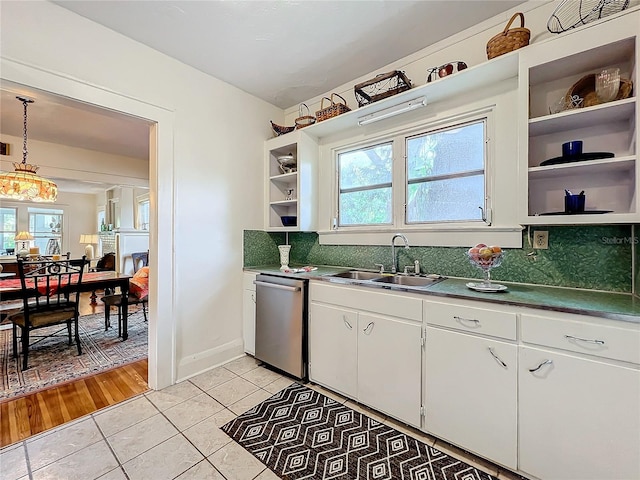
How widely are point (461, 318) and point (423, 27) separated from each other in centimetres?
201

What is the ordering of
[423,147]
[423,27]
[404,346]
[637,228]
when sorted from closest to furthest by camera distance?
[637,228] < [404,346] < [423,27] < [423,147]

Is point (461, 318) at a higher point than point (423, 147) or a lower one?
lower

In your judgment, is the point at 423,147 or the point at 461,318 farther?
the point at 423,147

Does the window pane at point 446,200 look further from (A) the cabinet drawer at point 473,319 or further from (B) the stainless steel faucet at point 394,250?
(A) the cabinet drawer at point 473,319

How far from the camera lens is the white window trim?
6.39 ft

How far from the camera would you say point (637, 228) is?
4.97ft


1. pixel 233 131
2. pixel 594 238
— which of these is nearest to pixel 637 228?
pixel 594 238

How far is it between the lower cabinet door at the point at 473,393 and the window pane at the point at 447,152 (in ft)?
4.18

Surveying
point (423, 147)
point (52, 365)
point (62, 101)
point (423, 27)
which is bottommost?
point (52, 365)

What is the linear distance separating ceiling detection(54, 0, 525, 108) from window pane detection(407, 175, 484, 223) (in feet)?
3.60

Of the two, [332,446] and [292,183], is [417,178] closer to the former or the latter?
[292,183]

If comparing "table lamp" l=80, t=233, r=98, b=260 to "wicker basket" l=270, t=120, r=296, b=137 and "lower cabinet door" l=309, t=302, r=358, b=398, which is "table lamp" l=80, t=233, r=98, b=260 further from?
"lower cabinet door" l=309, t=302, r=358, b=398

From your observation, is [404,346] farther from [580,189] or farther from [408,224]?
[580,189]

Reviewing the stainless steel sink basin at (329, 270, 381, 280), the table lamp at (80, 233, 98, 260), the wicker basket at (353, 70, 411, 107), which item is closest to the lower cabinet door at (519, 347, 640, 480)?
the stainless steel sink basin at (329, 270, 381, 280)
